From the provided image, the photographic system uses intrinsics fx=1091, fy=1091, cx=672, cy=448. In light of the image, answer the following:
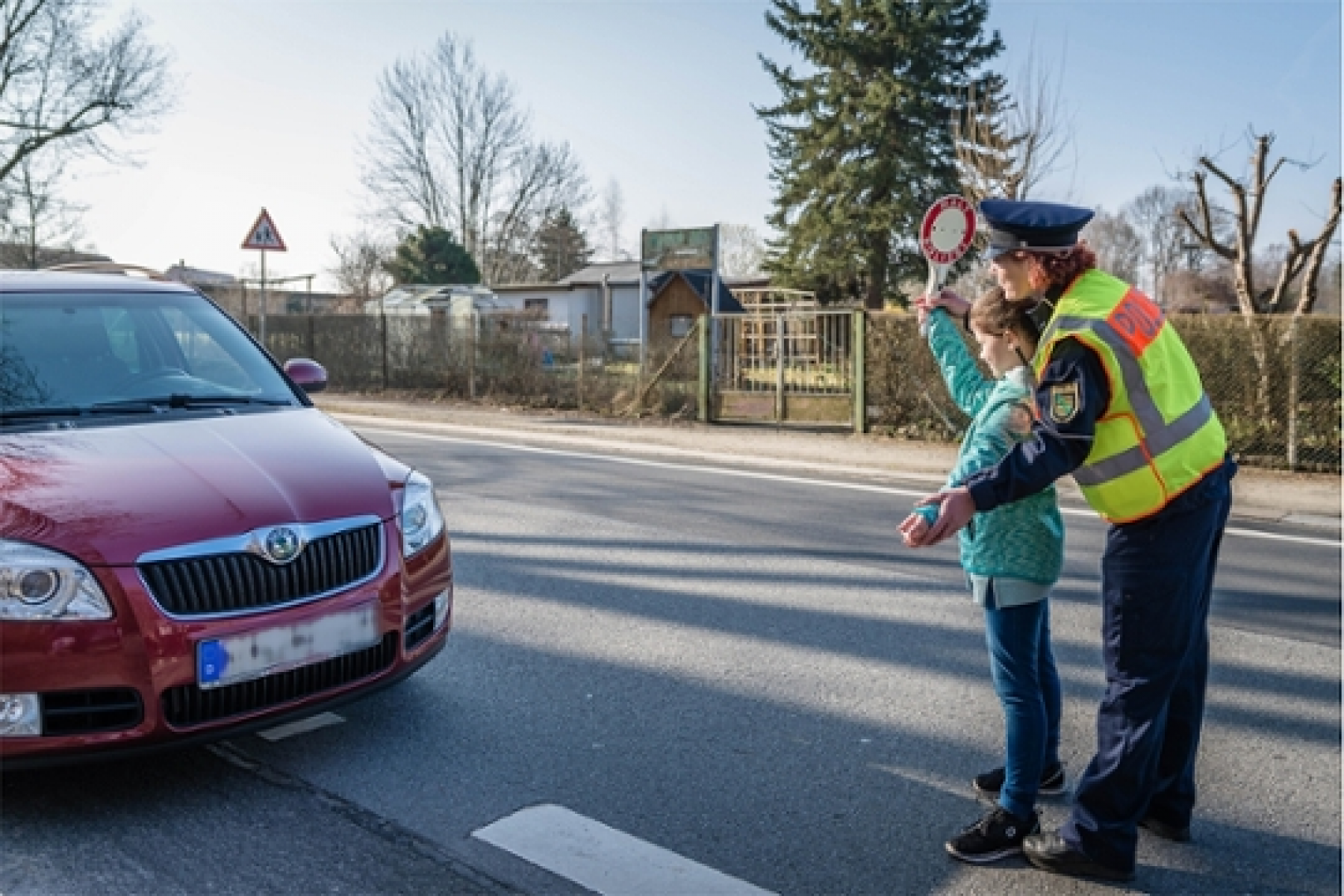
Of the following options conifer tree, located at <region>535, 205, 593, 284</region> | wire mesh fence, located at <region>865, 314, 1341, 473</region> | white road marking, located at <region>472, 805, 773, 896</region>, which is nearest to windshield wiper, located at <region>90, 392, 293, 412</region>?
white road marking, located at <region>472, 805, 773, 896</region>

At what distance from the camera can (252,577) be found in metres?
3.41

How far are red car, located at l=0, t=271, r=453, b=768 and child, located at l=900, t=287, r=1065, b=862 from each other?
1866mm

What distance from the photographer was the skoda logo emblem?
11.3ft

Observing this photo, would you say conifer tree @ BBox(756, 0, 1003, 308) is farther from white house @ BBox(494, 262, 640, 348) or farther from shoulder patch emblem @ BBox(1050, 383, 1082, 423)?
shoulder patch emblem @ BBox(1050, 383, 1082, 423)

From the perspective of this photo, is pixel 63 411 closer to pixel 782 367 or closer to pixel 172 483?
pixel 172 483

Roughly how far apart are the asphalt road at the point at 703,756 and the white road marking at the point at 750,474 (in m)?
2.08

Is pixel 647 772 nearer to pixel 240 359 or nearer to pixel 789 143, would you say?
pixel 240 359

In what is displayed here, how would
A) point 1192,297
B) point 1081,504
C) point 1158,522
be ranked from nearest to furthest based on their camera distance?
point 1158,522 → point 1081,504 → point 1192,297

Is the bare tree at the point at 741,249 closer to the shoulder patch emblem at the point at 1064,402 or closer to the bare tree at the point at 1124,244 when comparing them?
the bare tree at the point at 1124,244

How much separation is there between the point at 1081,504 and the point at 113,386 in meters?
8.38

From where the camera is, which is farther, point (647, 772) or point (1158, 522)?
point (647, 772)

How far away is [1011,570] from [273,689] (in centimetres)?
234

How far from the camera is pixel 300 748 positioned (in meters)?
3.90

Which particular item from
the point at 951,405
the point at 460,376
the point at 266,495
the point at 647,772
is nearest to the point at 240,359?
the point at 266,495
